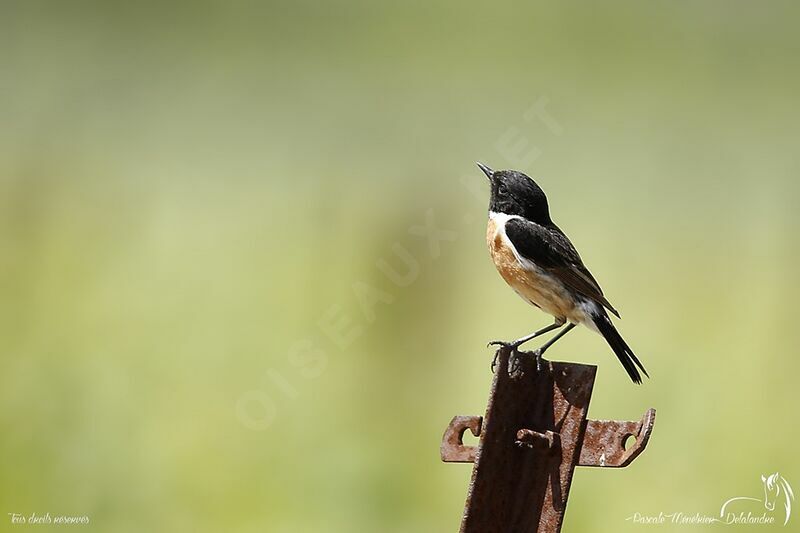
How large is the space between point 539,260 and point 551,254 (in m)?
0.05

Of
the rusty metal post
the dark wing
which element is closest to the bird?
the dark wing

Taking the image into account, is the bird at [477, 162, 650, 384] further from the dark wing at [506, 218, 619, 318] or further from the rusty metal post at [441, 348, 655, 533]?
the rusty metal post at [441, 348, 655, 533]

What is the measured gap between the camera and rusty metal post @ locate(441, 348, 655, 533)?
79.9 inches

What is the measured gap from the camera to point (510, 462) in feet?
6.82

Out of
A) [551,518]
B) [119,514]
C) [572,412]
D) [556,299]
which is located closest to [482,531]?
[551,518]

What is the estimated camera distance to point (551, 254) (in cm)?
334

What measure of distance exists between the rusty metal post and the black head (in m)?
1.39

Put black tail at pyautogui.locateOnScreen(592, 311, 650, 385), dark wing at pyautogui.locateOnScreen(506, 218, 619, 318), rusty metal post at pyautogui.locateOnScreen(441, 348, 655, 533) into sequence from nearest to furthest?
1. rusty metal post at pyautogui.locateOnScreen(441, 348, 655, 533)
2. black tail at pyautogui.locateOnScreen(592, 311, 650, 385)
3. dark wing at pyautogui.locateOnScreen(506, 218, 619, 318)

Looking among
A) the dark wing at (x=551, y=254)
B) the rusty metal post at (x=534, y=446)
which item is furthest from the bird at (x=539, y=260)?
the rusty metal post at (x=534, y=446)

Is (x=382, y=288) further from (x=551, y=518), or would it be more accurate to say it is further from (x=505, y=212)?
(x=551, y=518)

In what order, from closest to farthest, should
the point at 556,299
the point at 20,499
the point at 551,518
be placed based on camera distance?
1. the point at 551,518
2. the point at 556,299
3. the point at 20,499

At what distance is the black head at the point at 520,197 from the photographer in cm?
338

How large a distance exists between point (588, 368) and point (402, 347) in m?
2.96

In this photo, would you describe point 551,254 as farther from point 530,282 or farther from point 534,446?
point 534,446
